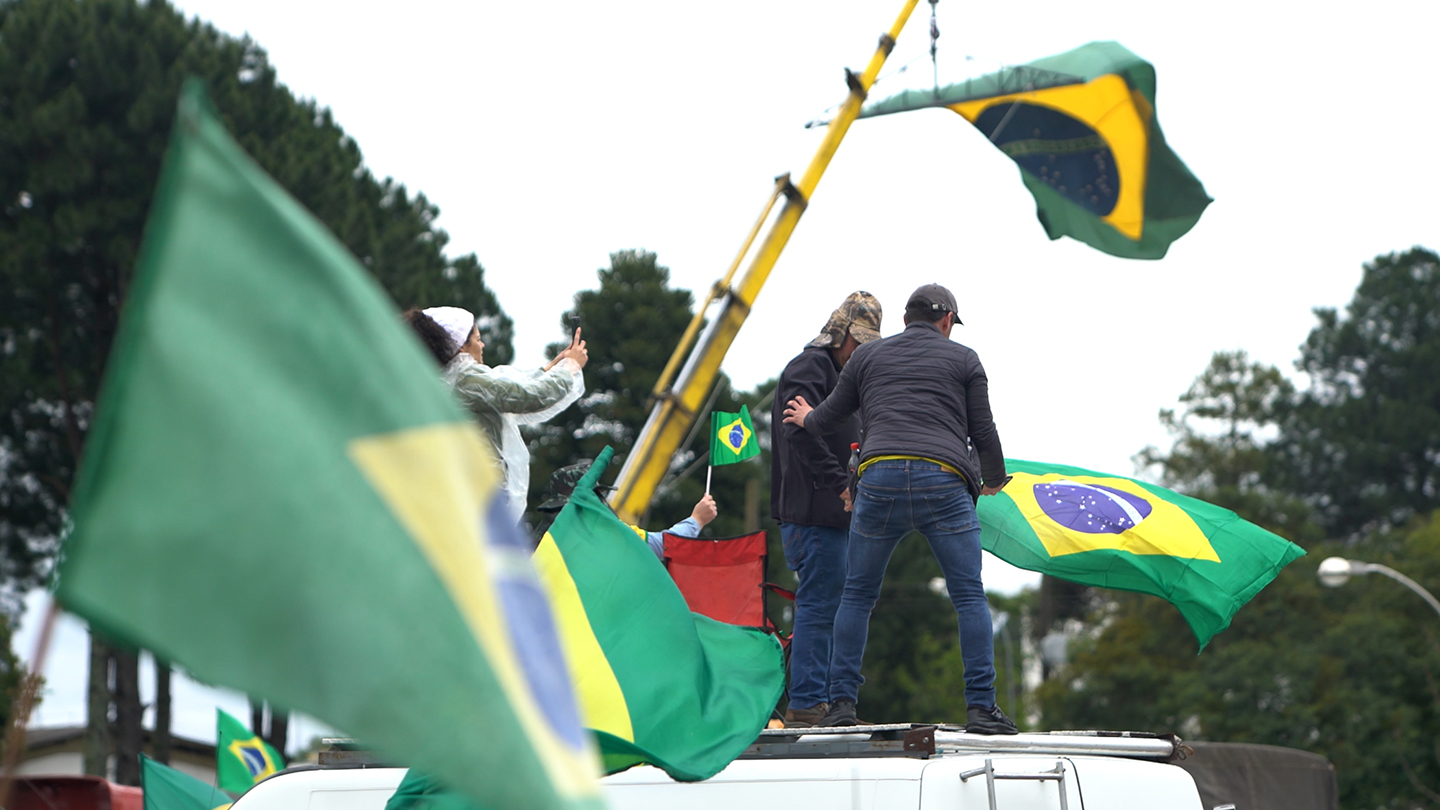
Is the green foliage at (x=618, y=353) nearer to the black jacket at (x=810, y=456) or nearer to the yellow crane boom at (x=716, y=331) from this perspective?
the yellow crane boom at (x=716, y=331)

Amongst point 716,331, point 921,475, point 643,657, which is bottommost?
point 643,657

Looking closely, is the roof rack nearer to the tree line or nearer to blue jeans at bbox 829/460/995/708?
blue jeans at bbox 829/460/995/708

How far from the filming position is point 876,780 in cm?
405

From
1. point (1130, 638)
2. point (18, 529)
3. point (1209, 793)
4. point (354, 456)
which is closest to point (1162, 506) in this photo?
point (1209, 793)

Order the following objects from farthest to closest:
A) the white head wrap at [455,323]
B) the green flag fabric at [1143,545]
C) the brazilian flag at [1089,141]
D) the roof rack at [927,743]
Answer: the brazilian flag at [1089,141]
the green flag fabric at [1143,545]
the white head wrap at [455,323]
the roof rack at [927,743]

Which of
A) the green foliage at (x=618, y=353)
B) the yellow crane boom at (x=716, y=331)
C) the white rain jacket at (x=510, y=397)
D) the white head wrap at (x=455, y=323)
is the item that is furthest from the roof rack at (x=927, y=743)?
the green foliage at (x=618, y=353)

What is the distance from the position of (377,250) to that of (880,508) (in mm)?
26044

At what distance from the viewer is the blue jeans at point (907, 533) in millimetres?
5699

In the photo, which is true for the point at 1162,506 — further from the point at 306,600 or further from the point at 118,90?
the point at 118,90

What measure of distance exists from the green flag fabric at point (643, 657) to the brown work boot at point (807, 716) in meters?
1.92

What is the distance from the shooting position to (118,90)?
28.9 metres

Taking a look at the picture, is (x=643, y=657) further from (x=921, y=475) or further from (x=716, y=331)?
(x=716, y=331)

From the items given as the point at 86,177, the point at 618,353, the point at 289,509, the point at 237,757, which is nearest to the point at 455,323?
the point at 289,509

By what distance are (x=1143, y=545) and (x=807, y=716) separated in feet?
5.80
